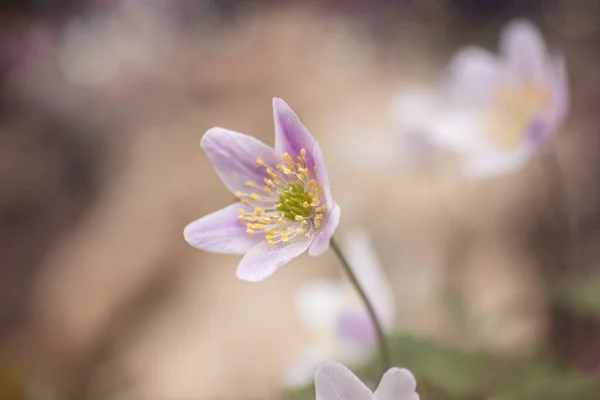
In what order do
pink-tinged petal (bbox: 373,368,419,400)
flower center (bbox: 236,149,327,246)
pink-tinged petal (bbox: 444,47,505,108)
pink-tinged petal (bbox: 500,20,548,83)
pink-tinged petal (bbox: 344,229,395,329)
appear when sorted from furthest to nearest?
pink-tinged petal (bbox: 444,47,505,108), pink-tinged petal (bbox: 500,20,548,83), pink-tinged petal (bbox: 344,229,395,329), flower center (bbox: 236,149,327,246), pink-tinged petal (bbox: 373,368,419,400)

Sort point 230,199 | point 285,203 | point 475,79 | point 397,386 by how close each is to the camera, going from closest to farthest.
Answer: point 397,386
point 285,203
point 475,79
point 230,199

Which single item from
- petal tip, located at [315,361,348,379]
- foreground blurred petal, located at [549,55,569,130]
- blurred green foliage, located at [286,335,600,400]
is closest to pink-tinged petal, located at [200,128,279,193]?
petal tip, located at [315,361,348,379]

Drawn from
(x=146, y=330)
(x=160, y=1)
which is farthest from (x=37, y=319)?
(x=160, y=1)

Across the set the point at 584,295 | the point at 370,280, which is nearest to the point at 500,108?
the point at 584,295

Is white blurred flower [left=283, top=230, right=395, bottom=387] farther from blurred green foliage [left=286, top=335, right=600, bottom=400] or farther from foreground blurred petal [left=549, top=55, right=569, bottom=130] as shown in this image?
foreground blurred petal [left=549, top=55, right=569, bottom=130]

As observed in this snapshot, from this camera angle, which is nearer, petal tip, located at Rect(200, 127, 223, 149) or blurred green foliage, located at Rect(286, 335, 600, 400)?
petal tip, located at Rect(200, 127, 223, 149)

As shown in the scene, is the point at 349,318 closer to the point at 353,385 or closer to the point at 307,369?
the point at 307,369

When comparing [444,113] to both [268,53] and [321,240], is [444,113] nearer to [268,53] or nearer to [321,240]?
[321,240]
